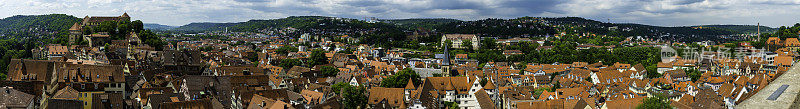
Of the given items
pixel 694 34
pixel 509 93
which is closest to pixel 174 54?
pixel 509 93

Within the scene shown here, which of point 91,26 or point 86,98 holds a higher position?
point 91,26

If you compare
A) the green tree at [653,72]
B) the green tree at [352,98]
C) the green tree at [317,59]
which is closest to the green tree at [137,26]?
the green tree at [317,59]

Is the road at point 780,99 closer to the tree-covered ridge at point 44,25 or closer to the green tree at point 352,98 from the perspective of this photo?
the green tree at point 352,98

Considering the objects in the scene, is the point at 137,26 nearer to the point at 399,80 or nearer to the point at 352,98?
the point at 399,80

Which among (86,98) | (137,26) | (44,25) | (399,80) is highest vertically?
(44,25)

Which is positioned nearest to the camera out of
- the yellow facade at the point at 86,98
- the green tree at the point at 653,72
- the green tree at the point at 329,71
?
the yellow facade at the point at 86,98

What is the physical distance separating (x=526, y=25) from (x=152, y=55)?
89197mm

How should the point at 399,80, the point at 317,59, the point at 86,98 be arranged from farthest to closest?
the point at 317,59 < the point at 399,80 < the point at 86,98

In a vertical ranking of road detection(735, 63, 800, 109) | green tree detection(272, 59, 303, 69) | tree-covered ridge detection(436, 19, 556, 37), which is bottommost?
green tree detection(272, 59, 303, 69)

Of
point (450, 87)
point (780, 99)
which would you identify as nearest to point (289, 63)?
point (450, 87)

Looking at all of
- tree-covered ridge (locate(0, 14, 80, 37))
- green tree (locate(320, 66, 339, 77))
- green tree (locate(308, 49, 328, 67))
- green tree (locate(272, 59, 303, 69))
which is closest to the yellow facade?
green tree (locate(320, 66, 339, 77))

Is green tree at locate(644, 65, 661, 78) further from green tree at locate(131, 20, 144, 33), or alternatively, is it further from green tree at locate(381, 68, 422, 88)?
green tree at locate(131, 20, 144, 33)

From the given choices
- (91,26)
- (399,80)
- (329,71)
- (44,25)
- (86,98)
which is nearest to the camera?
(86,98)

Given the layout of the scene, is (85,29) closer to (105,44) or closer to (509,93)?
(105,44)
